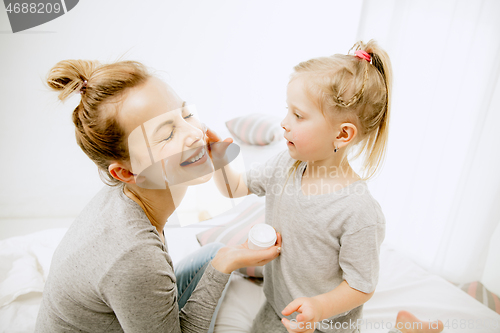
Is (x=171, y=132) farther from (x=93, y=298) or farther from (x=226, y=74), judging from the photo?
(x=226, y=74)

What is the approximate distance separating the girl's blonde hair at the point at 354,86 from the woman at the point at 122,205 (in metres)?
0.32

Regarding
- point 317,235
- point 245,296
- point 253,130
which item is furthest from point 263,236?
point 253,130

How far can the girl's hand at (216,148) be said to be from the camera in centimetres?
82

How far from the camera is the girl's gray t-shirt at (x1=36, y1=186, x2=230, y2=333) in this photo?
0.61 metres

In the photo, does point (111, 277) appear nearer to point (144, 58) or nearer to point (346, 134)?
point (346, 134)

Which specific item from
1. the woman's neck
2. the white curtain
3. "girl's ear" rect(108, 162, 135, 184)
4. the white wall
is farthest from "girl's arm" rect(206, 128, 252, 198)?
the white curtain

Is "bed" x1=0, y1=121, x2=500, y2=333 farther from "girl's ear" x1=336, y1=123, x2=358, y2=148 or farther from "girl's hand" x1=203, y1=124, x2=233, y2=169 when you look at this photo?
"girl's ear" x1=336, y1=123, x2=358, y2=148

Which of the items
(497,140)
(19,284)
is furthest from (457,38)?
(19,284)

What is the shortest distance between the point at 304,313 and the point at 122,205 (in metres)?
0.50

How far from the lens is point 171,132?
0.66m

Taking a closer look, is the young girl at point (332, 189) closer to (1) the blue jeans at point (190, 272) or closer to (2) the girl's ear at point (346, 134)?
(2) the girl's ear at point (346, 134)

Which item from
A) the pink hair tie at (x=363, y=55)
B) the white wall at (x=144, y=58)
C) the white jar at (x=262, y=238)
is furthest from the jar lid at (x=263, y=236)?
the white wall at (x=144, y=58)

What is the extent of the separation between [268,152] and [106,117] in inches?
41.2

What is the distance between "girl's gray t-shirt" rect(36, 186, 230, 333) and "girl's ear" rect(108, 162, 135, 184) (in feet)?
0.15
